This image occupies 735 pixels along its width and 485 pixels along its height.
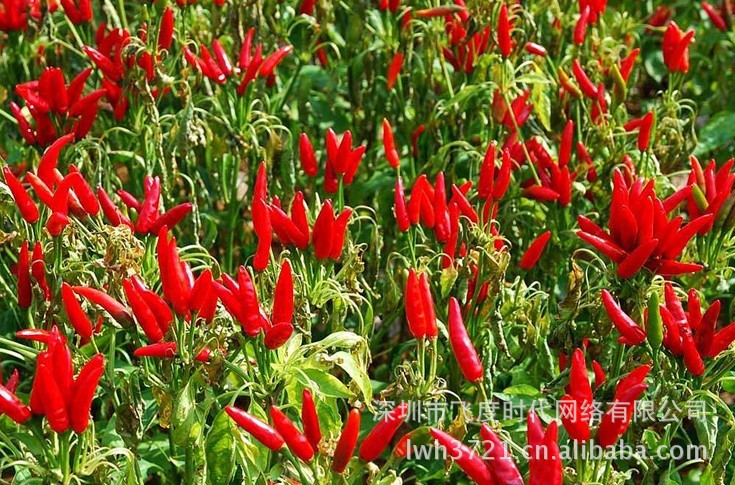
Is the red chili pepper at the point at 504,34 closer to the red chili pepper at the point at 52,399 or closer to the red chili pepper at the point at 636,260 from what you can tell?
the red chili pepper at the point at 636,260

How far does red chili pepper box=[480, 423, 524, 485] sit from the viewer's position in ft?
5.96

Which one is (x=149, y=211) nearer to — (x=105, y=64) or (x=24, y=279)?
(x=24, y=279)

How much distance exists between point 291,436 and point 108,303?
1.62ft

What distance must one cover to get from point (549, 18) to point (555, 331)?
193 cm

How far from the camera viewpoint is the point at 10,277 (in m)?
2.88

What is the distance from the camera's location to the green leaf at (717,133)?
12.2 feet

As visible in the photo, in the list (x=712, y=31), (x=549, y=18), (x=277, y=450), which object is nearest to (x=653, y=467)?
(x=277, y=450)

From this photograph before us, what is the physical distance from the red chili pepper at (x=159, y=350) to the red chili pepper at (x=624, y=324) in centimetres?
82

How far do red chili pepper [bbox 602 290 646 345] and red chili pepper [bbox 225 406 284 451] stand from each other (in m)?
0.69

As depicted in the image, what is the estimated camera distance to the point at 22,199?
2.40 meters

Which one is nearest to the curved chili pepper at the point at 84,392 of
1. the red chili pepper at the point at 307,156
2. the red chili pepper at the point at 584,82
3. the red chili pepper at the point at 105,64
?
the red chili pepper at the point at 307,156

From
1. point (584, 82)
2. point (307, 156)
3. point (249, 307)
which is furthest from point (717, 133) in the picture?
point (249, 307)

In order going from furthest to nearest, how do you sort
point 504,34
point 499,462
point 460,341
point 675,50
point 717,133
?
point 717,133, point 675,50, point 504,34, point 460,341, point 499,462

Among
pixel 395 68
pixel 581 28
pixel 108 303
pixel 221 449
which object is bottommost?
pixel 221 449
